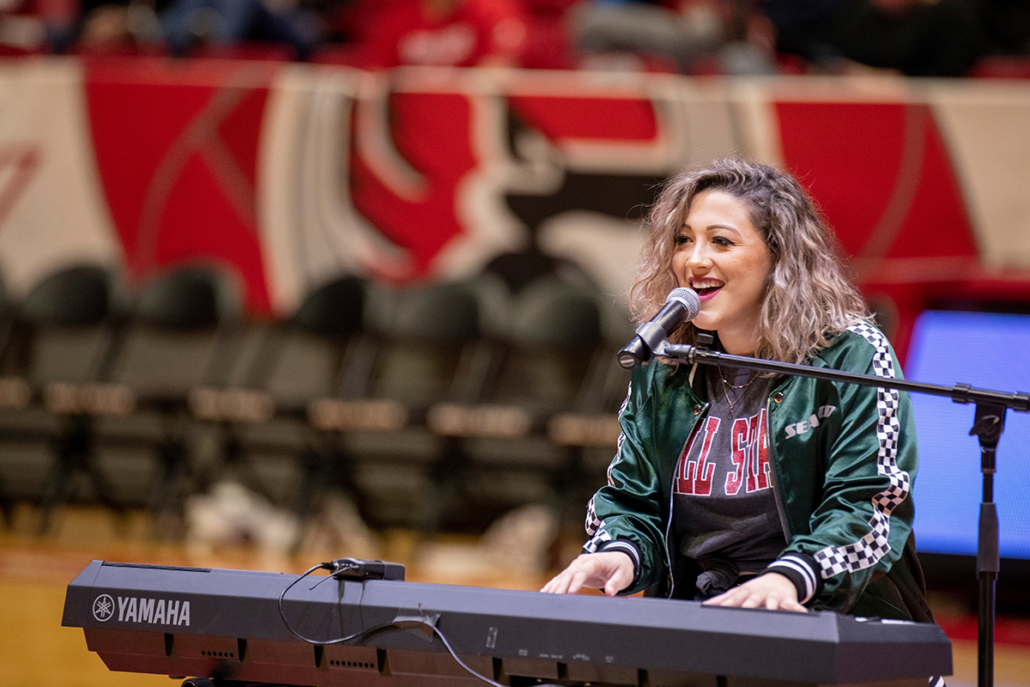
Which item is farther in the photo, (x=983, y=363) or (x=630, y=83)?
(x=630, y=83)

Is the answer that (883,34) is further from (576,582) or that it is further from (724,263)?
(576,582)

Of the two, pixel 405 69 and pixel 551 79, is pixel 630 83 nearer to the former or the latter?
pixel 551 79

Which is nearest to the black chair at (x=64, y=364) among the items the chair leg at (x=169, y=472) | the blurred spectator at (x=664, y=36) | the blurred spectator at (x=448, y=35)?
the chair leg at (x=169, y=472)

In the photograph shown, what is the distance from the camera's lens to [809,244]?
212 centimetres

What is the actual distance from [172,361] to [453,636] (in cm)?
517

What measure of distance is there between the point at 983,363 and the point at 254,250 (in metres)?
4.01

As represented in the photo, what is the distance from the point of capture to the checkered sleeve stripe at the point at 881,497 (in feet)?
6.02

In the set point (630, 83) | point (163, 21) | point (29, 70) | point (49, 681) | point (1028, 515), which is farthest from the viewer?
point (163, 21)

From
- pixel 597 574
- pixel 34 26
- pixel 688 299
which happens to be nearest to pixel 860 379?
pixel 688 299

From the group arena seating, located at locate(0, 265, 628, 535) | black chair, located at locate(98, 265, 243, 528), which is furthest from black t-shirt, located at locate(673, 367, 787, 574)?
black chair, located at locate(98, 265, 243, 528)

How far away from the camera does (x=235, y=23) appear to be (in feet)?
22.1

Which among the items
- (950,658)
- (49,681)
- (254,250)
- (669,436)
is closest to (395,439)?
(254,250)

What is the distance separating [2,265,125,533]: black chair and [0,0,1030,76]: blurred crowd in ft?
5.05

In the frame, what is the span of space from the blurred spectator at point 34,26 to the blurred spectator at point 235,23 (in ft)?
2.17
